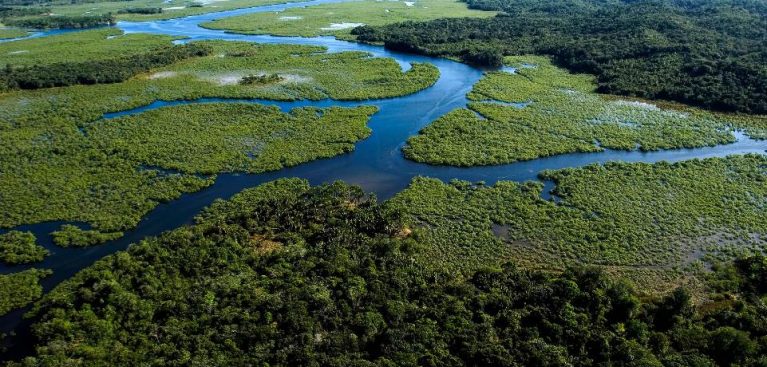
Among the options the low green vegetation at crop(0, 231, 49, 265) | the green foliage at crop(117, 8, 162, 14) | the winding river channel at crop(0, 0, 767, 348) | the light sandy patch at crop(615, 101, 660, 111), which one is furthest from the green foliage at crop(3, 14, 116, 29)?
the light sandy patch at crop(615, 101, 660, 111)

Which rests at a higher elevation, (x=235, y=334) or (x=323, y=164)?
(x=323, y=164)

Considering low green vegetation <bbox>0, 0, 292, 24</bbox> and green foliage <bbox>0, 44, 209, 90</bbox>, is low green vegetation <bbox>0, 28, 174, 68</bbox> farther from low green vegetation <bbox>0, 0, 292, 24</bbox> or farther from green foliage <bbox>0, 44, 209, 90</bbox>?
low green vegetation <bbox>0, 0, 292, 24</bbox>

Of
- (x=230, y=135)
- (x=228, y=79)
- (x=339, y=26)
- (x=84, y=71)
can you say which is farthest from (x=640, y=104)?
(x=84, y=71)

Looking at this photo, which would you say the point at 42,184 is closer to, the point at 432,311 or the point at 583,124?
the point at 432,311

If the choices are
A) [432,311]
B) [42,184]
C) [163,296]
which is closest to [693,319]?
[432,311]

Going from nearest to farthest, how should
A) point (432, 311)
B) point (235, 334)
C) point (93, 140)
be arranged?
point (235, 334) → point (432, 311) → point (93, 140)
